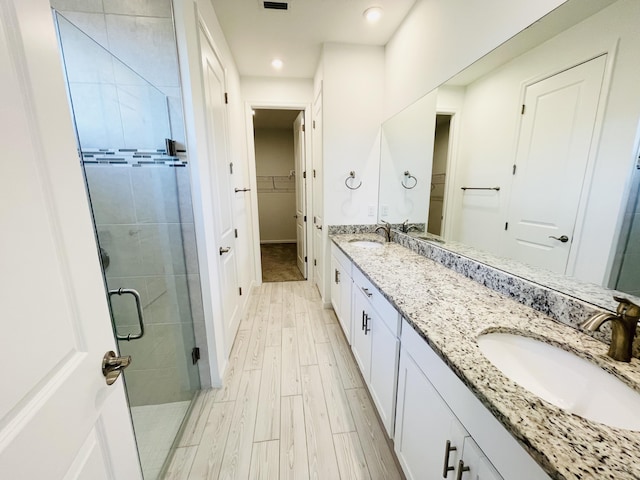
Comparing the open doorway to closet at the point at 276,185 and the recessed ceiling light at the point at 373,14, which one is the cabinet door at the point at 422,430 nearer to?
the recessed ceiling light at the point at 373,14

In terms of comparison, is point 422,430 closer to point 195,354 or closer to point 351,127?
point 195,354

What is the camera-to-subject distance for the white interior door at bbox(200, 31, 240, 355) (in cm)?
172

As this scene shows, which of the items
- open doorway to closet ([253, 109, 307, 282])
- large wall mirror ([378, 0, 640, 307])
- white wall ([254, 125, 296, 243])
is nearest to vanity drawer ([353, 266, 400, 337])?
large wall mirror ([378, 0, 640, 307])

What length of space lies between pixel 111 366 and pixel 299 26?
2554 mm

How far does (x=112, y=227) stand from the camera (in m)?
1.32

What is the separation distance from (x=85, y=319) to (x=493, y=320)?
4.14 feet

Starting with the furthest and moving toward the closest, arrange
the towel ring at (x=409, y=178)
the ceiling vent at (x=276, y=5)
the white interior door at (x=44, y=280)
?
1. the towel ring at (x=409, y=178)
2. the ceiling vent at (x=276, y=5)
3. the white interior door at (x=44, y=280)

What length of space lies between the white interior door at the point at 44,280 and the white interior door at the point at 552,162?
1.52 m

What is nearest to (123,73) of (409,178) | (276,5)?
(276,5)

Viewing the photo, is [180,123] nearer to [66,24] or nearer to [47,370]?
[66,24]

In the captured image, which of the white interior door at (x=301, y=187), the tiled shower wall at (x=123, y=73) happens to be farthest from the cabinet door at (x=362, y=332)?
the white interior door at (x=301, y=187)

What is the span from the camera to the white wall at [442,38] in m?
1.07

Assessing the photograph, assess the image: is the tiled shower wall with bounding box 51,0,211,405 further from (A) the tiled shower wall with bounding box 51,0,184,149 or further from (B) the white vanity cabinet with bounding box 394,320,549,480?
(B) the white vanity cabinet with bounding box 394,320,549,480

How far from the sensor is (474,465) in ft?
2.25
